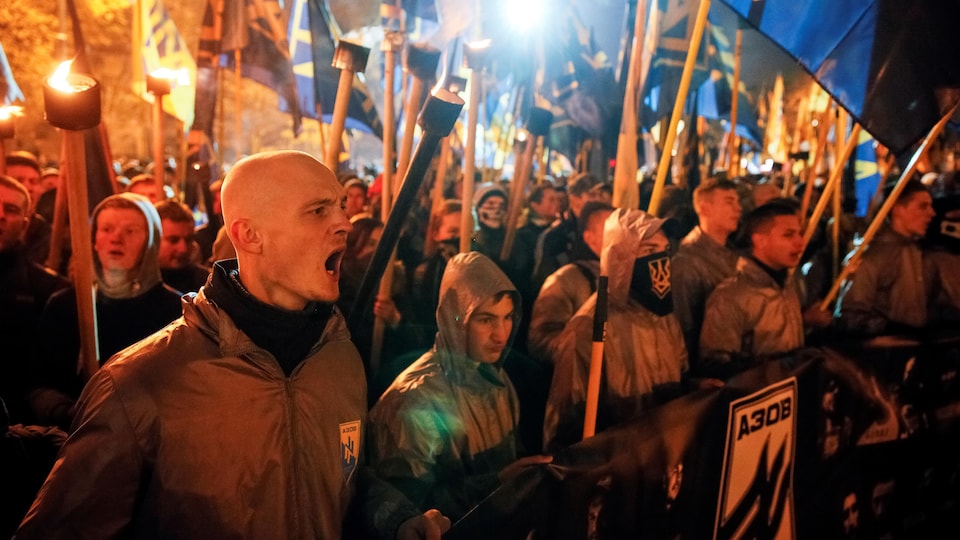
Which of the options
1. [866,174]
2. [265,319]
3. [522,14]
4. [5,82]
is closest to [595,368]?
[265,319]

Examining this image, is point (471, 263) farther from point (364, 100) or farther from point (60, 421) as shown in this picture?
point (364, 100)

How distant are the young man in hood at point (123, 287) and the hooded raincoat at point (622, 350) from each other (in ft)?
5.98

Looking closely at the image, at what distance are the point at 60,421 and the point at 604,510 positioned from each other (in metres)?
2.12

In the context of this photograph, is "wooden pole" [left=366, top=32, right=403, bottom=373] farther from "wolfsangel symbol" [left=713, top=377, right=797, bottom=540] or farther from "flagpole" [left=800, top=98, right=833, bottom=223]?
"flagpole" [left=800, top=98, right=833, bottom=223]

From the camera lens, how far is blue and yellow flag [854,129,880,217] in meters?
8.97

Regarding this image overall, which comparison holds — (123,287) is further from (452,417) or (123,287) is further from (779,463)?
(779,463)

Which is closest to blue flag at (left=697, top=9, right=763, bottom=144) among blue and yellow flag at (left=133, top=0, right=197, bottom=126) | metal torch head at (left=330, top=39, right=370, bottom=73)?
blue and yellow flag at (left=133, top=0, right=197, bottom=126)

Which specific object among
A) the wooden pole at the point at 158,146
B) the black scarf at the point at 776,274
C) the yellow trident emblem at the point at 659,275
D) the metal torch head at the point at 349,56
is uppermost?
the metal torch head at the point at 349,56

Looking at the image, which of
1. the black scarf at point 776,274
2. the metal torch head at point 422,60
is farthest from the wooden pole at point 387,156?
the black scarf at point 776,274

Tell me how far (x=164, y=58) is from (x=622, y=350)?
6.30 meters

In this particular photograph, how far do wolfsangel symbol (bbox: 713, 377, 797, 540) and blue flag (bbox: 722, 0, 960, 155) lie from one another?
161 centimetres

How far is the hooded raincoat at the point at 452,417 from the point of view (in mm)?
2596

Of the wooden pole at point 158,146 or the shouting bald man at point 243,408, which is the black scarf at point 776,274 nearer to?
the shouting bald man at point 243,408

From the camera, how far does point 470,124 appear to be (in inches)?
182
